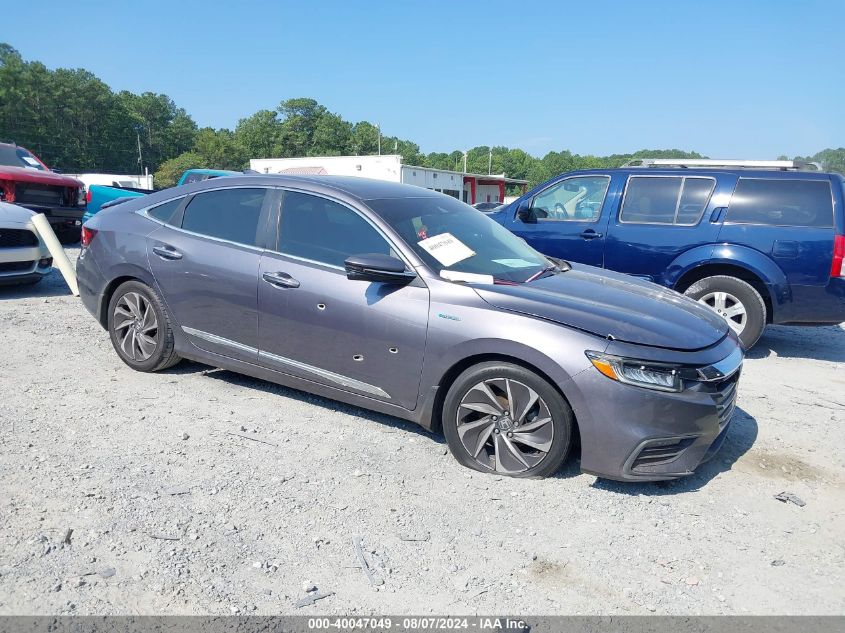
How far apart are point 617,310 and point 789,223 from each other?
3.82 meters

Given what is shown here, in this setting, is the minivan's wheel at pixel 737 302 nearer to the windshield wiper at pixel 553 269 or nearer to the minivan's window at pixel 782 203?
the minivan's window at pixel 782 203

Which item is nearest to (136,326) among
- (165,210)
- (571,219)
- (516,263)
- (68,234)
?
(165,210)

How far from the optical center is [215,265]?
448 centimetres

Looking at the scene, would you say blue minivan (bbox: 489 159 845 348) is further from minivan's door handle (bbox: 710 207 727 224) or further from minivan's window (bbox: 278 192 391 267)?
minivan's window (bbox: 278 192 391 267)

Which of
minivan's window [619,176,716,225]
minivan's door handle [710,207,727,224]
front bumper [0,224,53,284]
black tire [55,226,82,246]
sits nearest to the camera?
minivan's door handle [710,207,727,224]

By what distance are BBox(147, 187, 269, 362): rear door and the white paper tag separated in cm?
136

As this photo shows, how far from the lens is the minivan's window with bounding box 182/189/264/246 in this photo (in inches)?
178

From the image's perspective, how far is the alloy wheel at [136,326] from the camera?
4.89m

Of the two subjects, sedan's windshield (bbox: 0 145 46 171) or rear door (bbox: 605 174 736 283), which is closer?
rear door (bbox: 605 174 736 283)

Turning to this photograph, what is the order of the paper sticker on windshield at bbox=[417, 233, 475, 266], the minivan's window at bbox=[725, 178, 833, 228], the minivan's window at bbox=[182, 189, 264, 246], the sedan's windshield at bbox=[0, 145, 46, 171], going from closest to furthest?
1. the paper sticker on windshield at bbox=[417, 233, 475, 266]
2. the minivan's window at bbox=[182, 189, 264, 246]
3. the minivan's window at bbox=[725, 178, 833, 228]
4. the sedan's windshield at bbox=[0, 145, 46, 171]

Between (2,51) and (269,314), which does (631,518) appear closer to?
(269,314)

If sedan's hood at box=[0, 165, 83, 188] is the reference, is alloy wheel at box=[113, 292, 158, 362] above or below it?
below

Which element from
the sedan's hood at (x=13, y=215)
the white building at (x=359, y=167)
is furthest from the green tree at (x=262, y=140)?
the sedan's hood at (x=13, y=215)

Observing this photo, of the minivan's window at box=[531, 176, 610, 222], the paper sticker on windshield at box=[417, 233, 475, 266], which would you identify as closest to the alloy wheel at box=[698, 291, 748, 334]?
the minivan's window at box=[531, 176, 610, 222]
